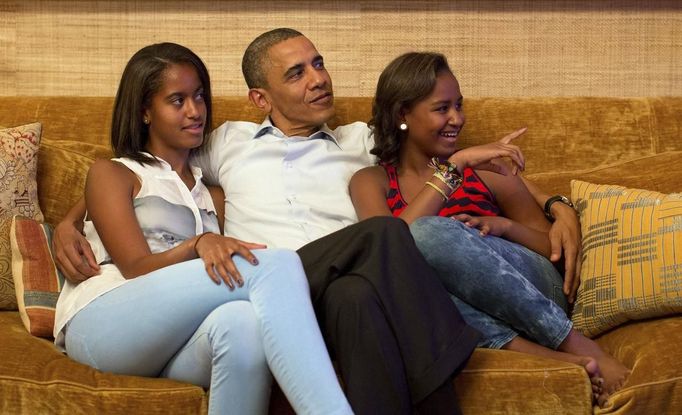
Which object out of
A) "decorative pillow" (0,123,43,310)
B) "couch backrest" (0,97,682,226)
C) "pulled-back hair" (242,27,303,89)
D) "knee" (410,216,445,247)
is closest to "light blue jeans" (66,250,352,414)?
"knee" (410,216,445,247)

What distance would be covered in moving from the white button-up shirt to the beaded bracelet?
0.27 m

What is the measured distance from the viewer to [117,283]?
218 cm

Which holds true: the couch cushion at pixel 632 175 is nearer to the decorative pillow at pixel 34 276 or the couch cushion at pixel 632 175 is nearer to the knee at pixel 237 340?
the knee at pixel 237 340

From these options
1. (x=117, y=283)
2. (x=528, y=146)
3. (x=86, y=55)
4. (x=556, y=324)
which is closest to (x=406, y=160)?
(x=528, y=146)

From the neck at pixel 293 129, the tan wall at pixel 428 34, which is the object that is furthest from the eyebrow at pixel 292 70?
the tan wall at pixel 428 34

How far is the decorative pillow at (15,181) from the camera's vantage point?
98.7 inches

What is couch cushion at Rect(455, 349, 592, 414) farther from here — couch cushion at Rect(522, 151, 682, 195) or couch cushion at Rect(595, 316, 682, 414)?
couch cushion at Rect(522, 151, 682, 195)

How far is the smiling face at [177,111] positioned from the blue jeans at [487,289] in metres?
0.60

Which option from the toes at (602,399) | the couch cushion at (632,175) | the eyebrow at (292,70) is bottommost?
the toes at (602,399)

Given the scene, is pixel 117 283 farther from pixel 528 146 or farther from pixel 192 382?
pixel 528 146

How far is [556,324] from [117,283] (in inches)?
36.5

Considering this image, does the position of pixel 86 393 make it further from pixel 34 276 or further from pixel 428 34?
pixel 428 34

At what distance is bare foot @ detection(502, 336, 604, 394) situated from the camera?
6.73 ft

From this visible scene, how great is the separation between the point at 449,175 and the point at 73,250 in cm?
88
